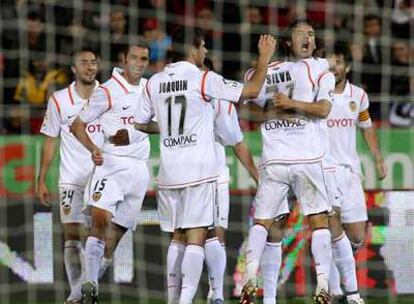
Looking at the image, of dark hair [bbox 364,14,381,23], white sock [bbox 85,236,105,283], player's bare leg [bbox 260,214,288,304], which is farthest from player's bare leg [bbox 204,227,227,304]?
dark hair [bbox 364,14,381,23]

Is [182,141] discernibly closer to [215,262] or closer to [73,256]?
[215,262]

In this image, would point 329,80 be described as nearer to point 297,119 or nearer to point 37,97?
point 297,119

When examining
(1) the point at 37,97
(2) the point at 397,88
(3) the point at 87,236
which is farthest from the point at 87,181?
(2) the point at 397,88

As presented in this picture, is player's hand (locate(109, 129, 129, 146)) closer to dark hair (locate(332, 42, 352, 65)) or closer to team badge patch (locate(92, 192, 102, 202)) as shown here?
team badge patch (locate(92, 192, 102, 202))

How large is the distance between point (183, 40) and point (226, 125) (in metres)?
1.16

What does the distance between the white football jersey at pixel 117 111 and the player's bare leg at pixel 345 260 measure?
1.62 m

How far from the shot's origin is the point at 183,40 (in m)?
10.3

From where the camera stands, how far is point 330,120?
1203 cm

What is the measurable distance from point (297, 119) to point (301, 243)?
2.49m

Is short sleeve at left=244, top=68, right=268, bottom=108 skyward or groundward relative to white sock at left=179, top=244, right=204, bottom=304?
skyward

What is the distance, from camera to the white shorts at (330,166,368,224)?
1203 centimetres

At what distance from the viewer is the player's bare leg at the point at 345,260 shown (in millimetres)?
11406

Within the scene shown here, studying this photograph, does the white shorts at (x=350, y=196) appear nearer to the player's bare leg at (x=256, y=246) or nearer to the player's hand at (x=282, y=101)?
the player's bare leg at (x=256, y=246)

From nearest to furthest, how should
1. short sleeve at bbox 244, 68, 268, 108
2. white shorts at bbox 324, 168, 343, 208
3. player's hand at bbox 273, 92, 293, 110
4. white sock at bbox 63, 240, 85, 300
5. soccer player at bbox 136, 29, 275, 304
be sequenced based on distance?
soccer player at bbox 136, 29, 275, 304
player's hand at bbox 273, 92, 293, 110
short sleeve at bbox 244, 68, 268, 108
white shorts at bbox 324, 168, 343, 208
white sock at bbox 63, 240, 85, 300
